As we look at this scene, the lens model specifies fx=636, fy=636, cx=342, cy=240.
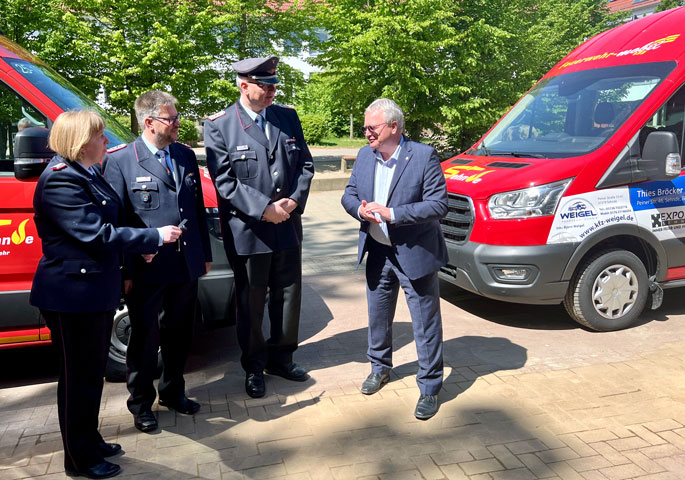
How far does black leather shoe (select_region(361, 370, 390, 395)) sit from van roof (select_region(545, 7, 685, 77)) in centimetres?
368

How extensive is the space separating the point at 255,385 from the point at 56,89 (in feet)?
8.07

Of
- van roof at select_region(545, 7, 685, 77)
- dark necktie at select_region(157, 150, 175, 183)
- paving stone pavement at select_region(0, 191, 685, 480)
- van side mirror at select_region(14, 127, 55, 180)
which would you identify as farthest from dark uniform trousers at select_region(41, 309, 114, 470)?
van roof at select_region(545, 7, 685, 77)

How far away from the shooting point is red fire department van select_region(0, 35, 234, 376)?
3896 mm

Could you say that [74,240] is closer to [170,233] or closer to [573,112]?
[170,233]

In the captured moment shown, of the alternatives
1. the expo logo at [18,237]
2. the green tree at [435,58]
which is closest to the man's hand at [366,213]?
the expo logo at [18,237]

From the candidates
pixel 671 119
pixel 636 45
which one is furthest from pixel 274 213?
pixel 636 45

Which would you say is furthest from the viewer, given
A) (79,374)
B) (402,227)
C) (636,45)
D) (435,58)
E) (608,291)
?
(435,58)

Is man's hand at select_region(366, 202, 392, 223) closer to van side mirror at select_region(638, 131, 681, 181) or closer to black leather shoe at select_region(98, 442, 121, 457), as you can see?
black leather shoe at select_region(98, 442, 121, 457)

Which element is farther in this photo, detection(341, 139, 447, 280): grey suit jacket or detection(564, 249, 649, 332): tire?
detection(564, 249, 649, 332): tire

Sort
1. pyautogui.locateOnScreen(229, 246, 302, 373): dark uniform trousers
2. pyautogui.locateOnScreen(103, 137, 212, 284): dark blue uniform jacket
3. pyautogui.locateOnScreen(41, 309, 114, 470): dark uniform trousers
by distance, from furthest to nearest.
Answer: pyautogui.locateOnScreen(229, 246, 302, 373): dark uniform trousers, pyautogui.locateOnScreen(103, 137, 212, 284): dark blue uniform jacket, pyautogui.locateOnScreen(41, 309, 114, 470): dark uniform trousers

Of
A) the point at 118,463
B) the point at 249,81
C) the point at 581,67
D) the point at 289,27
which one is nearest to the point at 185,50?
the point at 289,27

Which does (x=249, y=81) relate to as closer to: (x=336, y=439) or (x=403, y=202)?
(x=403, y=202)

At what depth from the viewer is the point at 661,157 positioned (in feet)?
16.8

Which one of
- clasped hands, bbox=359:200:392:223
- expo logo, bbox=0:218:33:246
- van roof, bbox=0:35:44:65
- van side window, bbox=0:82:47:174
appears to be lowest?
expo logo, bbox=0:218:33:246
